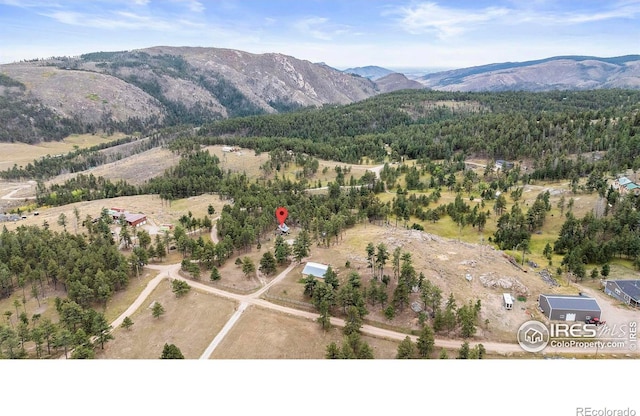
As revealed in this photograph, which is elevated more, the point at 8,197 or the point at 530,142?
the point at 530,142

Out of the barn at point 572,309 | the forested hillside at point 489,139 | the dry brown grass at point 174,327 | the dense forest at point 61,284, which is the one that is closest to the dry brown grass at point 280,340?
the dry brown grass at point 174,327

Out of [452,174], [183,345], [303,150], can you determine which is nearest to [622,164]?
[452,174]

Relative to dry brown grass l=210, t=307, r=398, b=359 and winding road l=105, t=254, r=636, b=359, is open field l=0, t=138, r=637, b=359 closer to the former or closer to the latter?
dry brown grass l=210, t=307, r=398, b=359

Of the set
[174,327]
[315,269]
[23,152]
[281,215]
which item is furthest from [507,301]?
[23,152]

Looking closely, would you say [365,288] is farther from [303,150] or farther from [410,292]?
[303,150]

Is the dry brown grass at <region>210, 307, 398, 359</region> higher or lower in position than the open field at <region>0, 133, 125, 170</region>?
higher

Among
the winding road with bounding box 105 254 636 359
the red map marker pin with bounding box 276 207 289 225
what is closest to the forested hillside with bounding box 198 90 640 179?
the red map marker pin with bounding box 276 207 289 225

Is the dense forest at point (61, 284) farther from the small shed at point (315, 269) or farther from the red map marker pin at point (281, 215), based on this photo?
the red map marker pin at point (281, 215)
